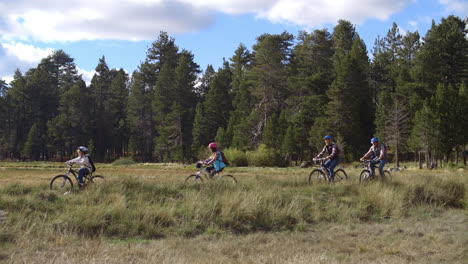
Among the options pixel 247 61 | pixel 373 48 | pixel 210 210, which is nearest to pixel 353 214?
pixel 210 210

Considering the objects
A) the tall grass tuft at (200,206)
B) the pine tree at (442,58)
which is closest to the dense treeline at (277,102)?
the pine tree at (442,58)

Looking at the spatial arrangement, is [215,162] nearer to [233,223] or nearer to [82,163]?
[82,163]

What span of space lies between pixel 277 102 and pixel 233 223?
61707mm

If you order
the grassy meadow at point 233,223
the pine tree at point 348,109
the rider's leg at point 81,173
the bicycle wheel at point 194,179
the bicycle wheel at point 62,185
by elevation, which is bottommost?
the grassy meadow at point 233,223

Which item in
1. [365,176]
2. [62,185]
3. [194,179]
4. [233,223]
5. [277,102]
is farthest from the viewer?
[277,102]

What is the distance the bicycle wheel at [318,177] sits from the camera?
50.5 ft

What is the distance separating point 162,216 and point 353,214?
16.0 ft

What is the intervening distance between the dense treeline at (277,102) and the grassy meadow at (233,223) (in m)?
38.6

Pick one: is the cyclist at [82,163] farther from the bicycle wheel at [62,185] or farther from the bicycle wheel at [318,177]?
the bicycle wheel at [318,177]

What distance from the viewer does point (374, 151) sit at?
53.1 ft

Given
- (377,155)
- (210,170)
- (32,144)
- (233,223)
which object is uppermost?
(32,144)

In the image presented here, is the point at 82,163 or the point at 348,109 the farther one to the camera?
the point at 348,109

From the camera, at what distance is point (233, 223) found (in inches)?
401

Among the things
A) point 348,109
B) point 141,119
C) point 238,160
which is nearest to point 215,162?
point 238,160
